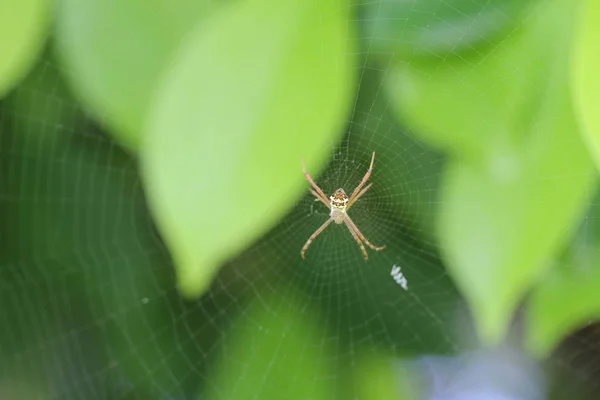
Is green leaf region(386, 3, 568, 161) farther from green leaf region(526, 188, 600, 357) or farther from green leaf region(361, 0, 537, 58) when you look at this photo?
green leaf region(526, 188, 600, 357)

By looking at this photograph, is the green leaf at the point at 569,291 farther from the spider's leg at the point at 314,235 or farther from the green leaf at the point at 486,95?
the spider's leg at the point at 314,235

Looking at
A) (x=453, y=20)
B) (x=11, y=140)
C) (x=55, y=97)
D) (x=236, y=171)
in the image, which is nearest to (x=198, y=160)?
(x=236, y=171)

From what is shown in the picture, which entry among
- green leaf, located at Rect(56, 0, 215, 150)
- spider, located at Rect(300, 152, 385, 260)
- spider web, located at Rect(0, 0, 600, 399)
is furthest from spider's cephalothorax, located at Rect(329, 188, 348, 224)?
green leaf, located at Rect(56, 0, 215, 150)

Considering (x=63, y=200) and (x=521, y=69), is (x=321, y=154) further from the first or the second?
(x=63, y=200)

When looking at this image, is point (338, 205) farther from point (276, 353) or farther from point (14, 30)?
point (14, 30)

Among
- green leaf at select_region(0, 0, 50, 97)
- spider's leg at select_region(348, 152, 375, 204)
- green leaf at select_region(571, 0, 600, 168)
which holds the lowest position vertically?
spider's leg at select_region(348, 152, 375, 204)

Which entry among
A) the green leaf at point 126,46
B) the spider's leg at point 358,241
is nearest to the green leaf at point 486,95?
the green leaf at point 126,46
